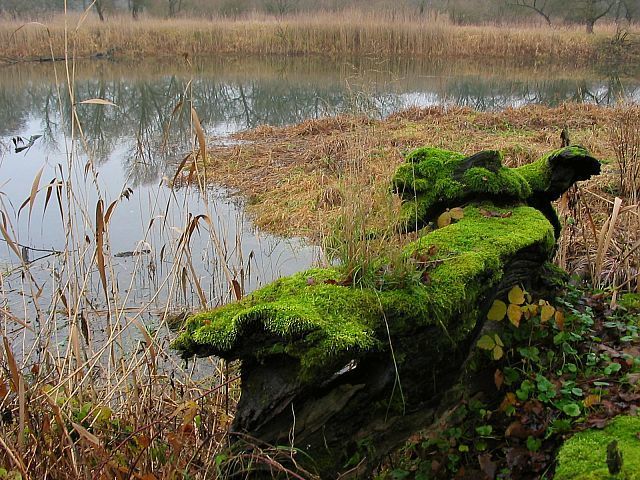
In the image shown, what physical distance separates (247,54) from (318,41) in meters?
2.51

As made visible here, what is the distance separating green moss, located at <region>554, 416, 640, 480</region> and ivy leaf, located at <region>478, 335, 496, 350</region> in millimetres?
354

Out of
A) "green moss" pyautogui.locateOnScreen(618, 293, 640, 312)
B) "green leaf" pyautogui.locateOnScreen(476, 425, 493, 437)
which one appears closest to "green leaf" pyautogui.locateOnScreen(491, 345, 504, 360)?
"green leaf" pyautogui.locateOnScreen(476, 425, 493, 437)

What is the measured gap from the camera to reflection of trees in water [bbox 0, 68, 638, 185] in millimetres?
9953

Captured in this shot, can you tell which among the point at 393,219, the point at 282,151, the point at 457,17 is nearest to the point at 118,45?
the point at 282,151

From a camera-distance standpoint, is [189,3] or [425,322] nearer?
[425,322]

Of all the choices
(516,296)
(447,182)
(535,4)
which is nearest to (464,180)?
(447,182)

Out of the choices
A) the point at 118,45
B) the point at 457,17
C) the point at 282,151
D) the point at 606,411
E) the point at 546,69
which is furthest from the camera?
the point at 457,17

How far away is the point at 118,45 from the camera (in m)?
18.9

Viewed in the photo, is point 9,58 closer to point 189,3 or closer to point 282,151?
point 282,151

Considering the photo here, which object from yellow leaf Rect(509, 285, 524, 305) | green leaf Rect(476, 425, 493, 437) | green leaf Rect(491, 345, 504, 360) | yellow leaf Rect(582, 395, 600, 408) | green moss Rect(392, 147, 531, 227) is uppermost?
green moss Rect(392, 147, 531, 227)

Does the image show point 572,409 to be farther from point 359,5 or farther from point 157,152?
point 359,5

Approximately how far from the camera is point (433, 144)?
791 cm

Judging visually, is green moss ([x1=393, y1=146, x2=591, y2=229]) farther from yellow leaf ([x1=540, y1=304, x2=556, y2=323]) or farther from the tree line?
the tree line

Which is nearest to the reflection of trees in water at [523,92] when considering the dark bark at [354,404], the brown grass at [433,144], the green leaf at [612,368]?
the brown grass at [433,144]
